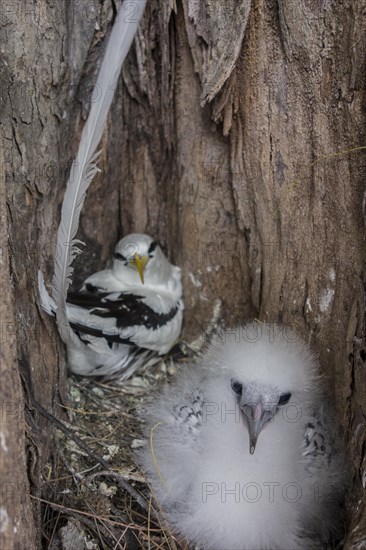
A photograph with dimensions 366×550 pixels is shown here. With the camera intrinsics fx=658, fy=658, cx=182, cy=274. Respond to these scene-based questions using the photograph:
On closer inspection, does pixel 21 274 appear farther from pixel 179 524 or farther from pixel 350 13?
pixel 350 13

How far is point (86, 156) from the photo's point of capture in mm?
2572

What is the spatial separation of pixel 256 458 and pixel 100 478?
64 centimetres

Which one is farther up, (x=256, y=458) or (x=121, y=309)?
(x=121, y=309)

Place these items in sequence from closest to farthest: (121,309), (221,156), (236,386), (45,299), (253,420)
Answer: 1. (253,420)
2. (236,386)
3. (45,299)
4. (221,156)
5. (121,309)

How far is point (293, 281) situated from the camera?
279 cm

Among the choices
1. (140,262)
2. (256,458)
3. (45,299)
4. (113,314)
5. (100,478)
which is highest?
(140,262)

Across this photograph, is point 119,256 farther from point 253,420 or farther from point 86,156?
point 253,420

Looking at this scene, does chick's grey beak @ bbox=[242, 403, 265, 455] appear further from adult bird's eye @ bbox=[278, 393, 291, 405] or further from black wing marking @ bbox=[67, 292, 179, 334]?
black wing marking @ bbox=[67, 292, 179, 334]

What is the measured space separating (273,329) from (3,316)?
1.17m

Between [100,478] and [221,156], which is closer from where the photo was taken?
[100,478]

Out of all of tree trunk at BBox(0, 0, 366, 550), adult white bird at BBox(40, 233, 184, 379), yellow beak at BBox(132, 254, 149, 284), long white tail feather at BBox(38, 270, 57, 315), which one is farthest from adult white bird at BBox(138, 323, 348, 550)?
yellow beak at BBox(132, 254, 149, 284)

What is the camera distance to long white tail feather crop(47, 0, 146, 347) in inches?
101

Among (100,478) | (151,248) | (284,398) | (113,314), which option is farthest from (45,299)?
(284,398)

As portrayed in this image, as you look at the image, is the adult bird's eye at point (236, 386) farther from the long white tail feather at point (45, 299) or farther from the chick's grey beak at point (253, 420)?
the long white tail feather at point (45, 299)
